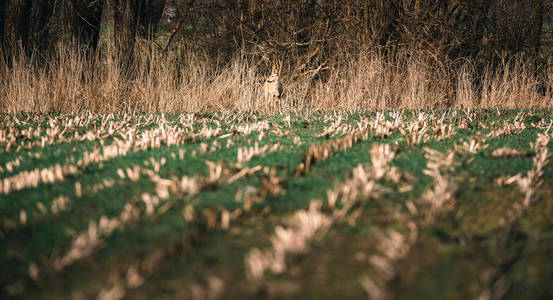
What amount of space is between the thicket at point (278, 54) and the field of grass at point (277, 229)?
4.82 metres

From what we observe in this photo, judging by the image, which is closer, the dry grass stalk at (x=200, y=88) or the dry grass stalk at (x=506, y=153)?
the dry grass stalk at (x=506, y=153)

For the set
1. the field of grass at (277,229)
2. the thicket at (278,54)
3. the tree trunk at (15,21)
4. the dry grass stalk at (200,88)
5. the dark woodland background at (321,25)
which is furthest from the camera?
the dark woodland background at (321,25)

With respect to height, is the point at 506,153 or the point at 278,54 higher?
the point at 278,54

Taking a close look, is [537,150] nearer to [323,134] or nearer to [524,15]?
[323,134]

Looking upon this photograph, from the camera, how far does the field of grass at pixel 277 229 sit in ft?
3.91

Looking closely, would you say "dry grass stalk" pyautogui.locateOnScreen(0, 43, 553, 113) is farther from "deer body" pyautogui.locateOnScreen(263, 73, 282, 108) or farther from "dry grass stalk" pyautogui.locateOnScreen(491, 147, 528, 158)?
"dry grass stalk" pyautogui.locateOnScreen(491, 147, 528, 158)

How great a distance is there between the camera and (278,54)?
10078mm

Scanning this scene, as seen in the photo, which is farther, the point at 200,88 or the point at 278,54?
the point at 278,54

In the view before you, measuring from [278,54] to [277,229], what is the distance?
356 inches

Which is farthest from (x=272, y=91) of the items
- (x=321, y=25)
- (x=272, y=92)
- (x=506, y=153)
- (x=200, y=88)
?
(x=506, y=153)

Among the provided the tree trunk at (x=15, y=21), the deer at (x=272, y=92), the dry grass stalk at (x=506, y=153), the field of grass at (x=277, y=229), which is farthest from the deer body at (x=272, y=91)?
the tree trunk at (x=15, y=21)

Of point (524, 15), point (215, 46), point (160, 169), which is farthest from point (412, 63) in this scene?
point (160, 169)

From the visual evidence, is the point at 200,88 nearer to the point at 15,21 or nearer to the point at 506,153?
the point at 15,21

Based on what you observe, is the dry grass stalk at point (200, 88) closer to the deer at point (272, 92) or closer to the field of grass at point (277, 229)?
the deer at point (272, 92)
